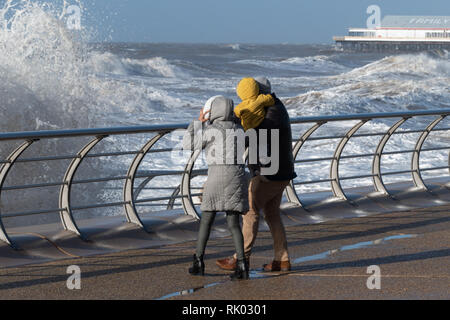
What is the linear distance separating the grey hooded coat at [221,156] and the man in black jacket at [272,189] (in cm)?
25

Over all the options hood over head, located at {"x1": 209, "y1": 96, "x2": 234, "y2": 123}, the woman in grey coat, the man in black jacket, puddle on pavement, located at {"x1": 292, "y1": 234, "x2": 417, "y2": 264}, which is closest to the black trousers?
the woman in grey coat

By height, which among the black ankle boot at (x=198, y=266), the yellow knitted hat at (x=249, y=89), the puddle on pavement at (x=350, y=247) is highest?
the yellow knitted hat at (x=249, y=89)

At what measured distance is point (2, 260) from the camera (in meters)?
6.24

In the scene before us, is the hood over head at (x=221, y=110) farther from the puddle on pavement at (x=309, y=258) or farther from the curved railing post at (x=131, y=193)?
the curved railing post at (x=131, y=193)

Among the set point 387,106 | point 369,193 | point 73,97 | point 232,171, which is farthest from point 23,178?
point 387,106

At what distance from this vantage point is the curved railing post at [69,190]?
662cm

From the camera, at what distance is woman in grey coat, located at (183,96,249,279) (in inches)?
220

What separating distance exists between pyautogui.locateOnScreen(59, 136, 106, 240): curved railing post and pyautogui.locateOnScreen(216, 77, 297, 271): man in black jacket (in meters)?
1.41

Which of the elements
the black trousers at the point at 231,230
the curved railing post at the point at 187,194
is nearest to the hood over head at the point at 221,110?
the black trousers at the point at 231,230

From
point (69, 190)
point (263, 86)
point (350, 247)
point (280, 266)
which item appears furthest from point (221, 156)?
point (350, 247)

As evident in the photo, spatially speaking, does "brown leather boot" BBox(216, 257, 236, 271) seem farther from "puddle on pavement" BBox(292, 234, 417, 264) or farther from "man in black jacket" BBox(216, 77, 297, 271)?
"puddle on pavement" BBox(292, 234, 417, 264)

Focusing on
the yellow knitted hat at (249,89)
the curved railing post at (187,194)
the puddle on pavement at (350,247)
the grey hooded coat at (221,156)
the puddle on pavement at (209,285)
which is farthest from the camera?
the curved railing post at (187,194)

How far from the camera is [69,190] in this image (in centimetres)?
668
